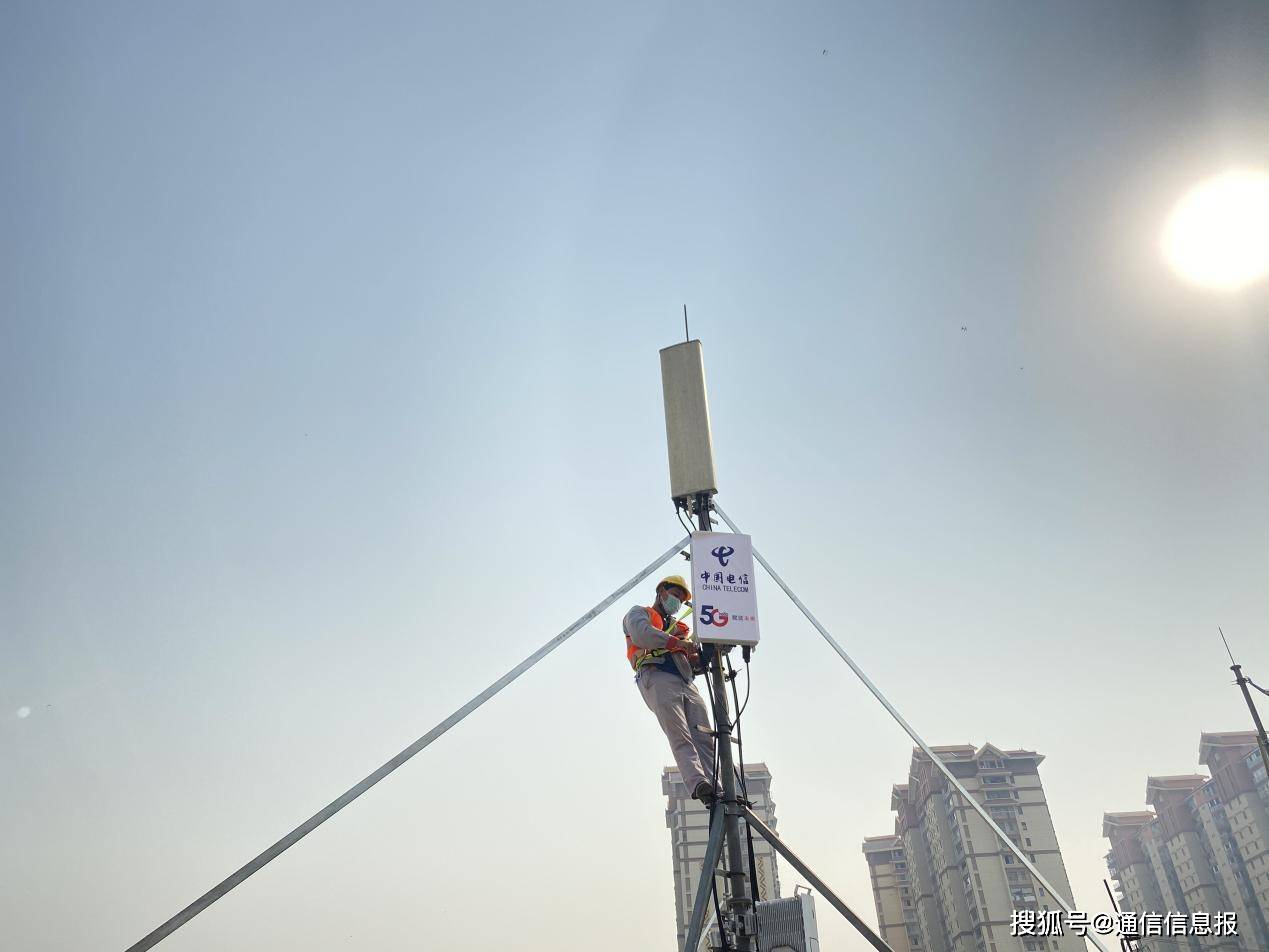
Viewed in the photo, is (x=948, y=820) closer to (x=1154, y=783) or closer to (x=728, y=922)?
(x=1154, y=783)

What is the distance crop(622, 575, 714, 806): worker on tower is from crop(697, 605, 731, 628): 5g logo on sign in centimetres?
37

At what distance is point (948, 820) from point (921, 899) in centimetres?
991

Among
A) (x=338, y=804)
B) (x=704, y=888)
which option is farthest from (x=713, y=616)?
(x=338, y=804)

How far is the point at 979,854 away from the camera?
48.3 m

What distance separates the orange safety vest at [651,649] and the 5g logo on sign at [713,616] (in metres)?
0.51

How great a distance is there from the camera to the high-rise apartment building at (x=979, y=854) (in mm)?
46344

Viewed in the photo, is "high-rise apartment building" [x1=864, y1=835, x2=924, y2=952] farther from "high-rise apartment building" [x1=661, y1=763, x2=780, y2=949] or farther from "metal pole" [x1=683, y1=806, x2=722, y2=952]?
"metal pole" [x1=683, y1=806, x2=722, y2=952]

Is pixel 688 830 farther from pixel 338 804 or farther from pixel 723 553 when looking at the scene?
pixel 338 804

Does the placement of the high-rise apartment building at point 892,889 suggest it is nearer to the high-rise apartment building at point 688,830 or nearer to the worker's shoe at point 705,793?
the high-rise apartment building at point 688,830

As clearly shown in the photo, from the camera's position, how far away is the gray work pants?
550cm

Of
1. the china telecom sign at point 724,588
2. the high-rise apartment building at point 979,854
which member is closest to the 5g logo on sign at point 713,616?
the china telecom sign at point 724,588

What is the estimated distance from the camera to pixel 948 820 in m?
51.5

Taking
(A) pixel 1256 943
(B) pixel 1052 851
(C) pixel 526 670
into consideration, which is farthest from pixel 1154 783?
(C) pixel 526 670

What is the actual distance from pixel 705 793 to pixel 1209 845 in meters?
70.3
